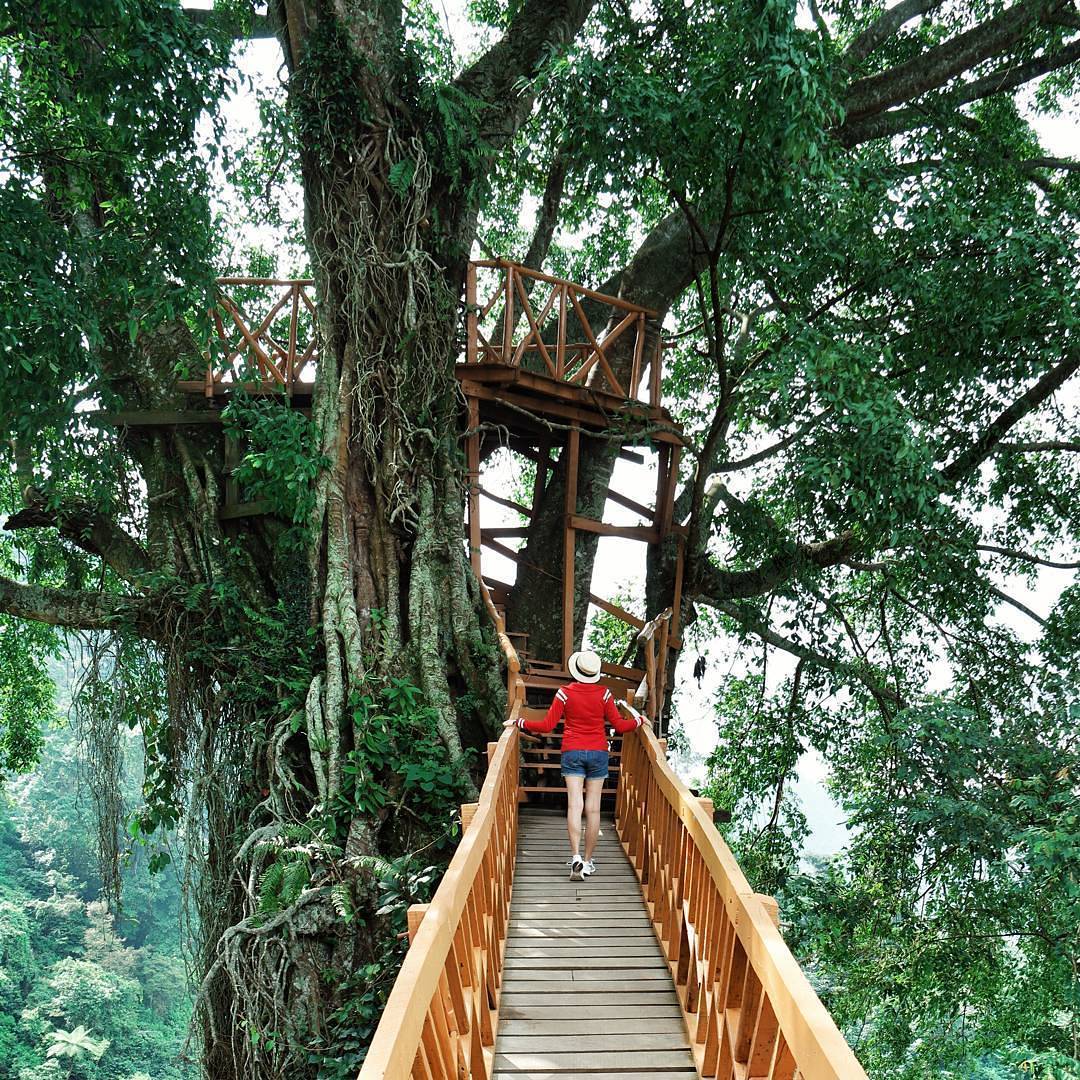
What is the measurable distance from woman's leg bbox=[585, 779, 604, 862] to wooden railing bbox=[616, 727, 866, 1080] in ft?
1.02

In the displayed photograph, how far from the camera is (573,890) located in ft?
19.8

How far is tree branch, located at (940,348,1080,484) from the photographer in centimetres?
938

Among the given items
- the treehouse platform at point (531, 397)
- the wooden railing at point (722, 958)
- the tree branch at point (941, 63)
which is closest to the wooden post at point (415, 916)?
the wooden railing at point (722, 958)

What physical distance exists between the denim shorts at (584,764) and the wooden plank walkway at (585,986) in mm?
647

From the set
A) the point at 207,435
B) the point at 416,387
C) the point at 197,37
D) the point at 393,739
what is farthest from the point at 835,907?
the point at 197,37

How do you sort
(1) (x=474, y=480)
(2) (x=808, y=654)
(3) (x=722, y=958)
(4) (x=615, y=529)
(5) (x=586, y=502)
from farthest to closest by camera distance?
(2) (x=808, y=654) → (5) (x=586, y=502) → (4) (x=615, y=529) → (1) (x=474, y=480) → (3) (x=722, y=958)

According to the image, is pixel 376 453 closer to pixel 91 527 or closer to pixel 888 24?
pixel 91 527

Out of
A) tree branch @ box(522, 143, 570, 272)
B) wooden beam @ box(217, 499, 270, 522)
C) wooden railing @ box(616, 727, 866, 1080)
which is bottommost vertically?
wooden railing @ box(616, 727, 866, 1080)

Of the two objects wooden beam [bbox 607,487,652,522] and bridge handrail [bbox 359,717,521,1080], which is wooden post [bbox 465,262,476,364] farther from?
bridge handrail [bbox 359,717,521,1080]

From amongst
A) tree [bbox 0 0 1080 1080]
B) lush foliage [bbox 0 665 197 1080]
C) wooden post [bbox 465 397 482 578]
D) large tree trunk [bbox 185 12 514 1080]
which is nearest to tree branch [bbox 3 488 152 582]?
tree [bbox 0 0 1080 1080]

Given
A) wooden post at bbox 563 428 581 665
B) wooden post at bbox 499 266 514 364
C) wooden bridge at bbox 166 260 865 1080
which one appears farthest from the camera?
wooden post at bbox 563 428 581 665

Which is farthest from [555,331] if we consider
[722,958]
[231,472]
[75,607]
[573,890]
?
[722,958]

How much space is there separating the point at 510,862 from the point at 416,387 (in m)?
4.33

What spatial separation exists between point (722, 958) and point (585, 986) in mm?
1213
